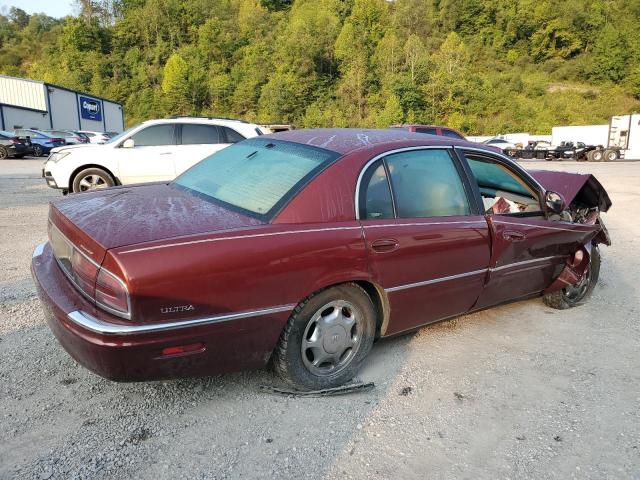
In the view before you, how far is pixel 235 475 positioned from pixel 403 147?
87.4 inches

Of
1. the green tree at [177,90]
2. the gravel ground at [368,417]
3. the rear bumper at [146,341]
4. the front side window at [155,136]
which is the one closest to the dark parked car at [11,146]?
the front side window at [155,136]

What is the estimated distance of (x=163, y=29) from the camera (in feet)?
340

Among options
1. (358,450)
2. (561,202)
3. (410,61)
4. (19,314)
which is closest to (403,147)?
(561,202)

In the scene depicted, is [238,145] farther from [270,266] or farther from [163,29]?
[163,29]

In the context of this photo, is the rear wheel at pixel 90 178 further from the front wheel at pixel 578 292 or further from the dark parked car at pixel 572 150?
the dark parked car at pixel 572 150

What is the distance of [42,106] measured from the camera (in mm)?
36250

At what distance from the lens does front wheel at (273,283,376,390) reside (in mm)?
2684

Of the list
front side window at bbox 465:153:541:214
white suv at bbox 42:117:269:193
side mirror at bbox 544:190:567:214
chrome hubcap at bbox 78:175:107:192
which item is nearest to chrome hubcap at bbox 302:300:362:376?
front side window at bbox 465:153:541:214

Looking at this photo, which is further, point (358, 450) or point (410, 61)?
point (410, 61)

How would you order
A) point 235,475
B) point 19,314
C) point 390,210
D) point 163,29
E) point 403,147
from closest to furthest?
1. point 235,475
2. point 390,210
3. point 403,147
4. point 19,314
5. point 163,29

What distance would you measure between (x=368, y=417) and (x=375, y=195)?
131 cm

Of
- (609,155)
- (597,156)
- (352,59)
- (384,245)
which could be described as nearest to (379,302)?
(384,245)

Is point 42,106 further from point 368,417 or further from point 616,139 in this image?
point 368,417

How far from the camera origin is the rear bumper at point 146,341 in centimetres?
222
